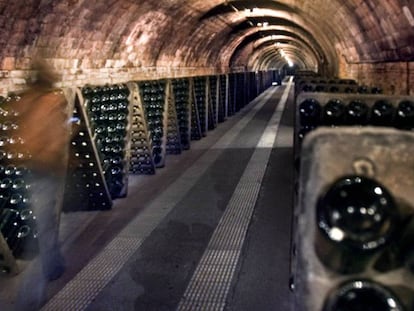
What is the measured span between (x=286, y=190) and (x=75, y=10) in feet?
19.3

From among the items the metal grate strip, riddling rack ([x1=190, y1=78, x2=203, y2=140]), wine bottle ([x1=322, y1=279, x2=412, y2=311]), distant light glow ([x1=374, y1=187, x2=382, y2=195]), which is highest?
distant light glow ([x1=374, y1=187, x2=382, y2=195])

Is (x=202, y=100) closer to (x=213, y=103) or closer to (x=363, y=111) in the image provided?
(x=213, y=103)

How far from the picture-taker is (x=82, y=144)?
464cm

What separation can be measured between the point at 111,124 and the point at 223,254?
2627 millimetres

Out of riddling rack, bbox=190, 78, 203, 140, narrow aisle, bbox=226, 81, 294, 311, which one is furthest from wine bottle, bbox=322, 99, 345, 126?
riddling rack, bbox=190, 78, 203, 140

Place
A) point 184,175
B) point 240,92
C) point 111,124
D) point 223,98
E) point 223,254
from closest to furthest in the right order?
point 223,254 < point 111,124 < point 184,175 < point 223,98 < point 240,92

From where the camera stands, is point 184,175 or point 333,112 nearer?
point 333,112

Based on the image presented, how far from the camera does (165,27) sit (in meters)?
13.3

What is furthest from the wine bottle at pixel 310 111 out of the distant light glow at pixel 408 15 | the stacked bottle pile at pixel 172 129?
the stacked bottle pile at pixel 172 129

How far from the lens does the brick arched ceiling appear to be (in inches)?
282

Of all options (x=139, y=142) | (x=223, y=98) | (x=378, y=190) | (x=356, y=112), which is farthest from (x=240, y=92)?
(x=378, y=190)

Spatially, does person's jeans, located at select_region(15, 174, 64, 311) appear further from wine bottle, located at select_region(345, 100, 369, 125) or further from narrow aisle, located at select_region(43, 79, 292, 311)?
wine bottle, located at select_region(345, 100, 369, 125)

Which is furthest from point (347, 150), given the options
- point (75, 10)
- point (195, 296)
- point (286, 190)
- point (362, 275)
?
point (75, 10)

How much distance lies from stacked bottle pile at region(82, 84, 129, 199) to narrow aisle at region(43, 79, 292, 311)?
522mm
